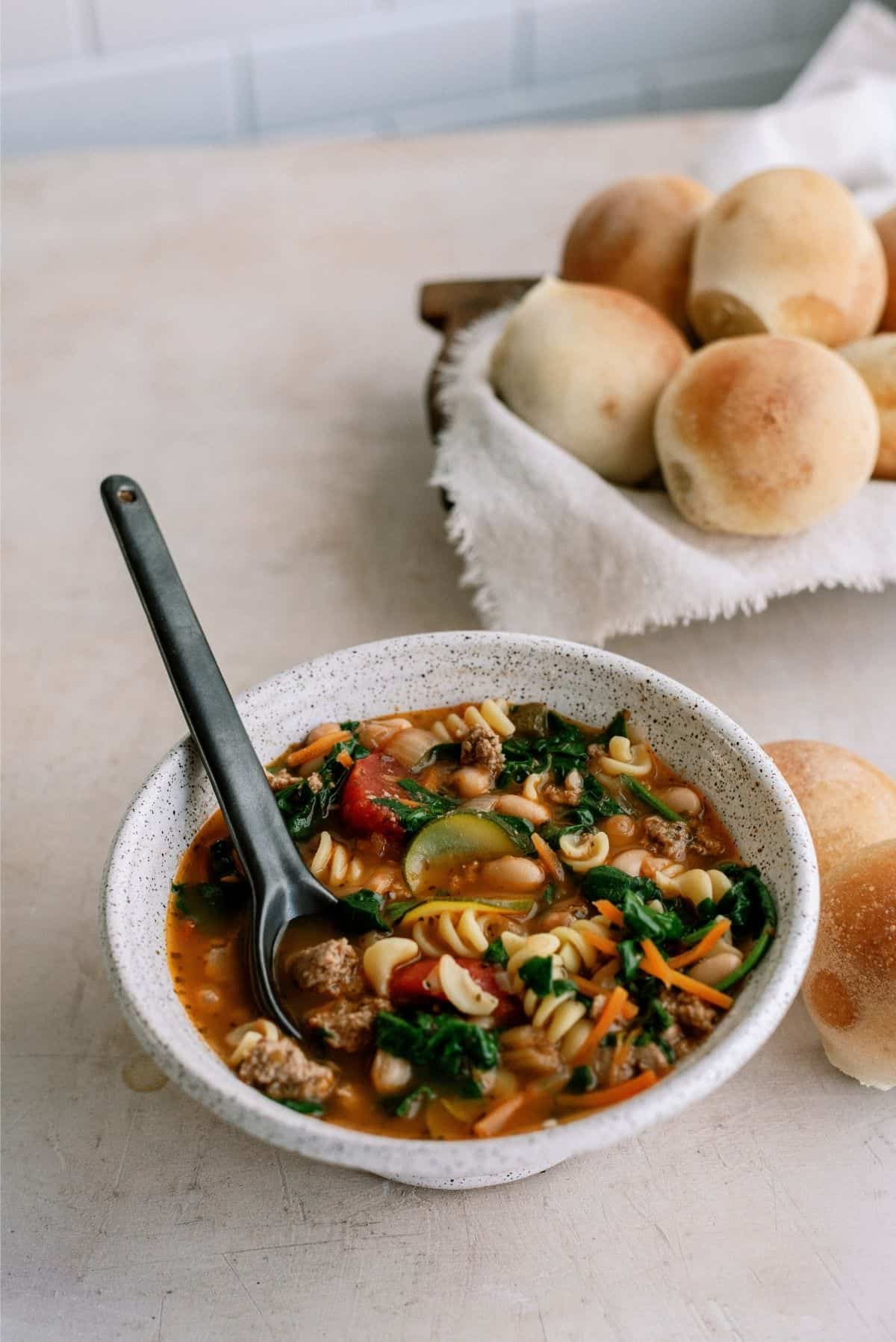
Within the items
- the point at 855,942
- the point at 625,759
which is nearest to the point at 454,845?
the point at 625,759

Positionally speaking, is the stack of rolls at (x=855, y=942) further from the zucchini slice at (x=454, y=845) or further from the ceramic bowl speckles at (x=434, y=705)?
the zucchini slice at (x=454, y=845)

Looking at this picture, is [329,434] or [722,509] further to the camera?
[329,434]

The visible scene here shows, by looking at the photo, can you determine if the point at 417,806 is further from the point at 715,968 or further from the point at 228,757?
the point at 715,968

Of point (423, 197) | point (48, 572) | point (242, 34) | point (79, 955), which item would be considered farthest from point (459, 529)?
point (242, 34)

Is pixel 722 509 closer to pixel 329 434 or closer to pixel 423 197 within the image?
pixel 329 434

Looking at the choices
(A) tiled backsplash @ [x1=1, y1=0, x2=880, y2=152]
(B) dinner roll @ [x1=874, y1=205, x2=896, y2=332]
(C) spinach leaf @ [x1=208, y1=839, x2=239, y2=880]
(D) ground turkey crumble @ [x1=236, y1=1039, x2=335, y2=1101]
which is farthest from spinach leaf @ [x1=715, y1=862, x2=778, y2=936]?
(A) tiled backsplash @ [x1=1, y1=0, x2=880, y2=152]

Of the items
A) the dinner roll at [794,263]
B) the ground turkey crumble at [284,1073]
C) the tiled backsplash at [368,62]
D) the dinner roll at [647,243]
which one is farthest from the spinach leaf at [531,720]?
the tiled backsplash at [368,62]

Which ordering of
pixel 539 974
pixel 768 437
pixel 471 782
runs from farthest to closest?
pixel 768 437 → pixel 471 782 → pixel 539 974
